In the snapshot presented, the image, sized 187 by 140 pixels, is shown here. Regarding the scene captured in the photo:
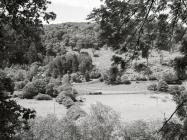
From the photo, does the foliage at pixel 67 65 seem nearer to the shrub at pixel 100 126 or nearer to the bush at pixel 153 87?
the bush at pixel 153 87

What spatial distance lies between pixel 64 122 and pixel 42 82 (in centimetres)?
6312

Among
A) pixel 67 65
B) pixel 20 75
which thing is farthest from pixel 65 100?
pixel 67 65

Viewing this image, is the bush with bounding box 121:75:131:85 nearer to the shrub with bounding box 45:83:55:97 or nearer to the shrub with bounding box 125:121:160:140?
the shrub with bounding box 45:83:55:97

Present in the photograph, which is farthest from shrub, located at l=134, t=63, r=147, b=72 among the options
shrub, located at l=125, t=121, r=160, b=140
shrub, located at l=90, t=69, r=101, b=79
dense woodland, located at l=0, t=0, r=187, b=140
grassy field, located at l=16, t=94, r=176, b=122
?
shrub, located at l=90, t=69, r=101, b=79

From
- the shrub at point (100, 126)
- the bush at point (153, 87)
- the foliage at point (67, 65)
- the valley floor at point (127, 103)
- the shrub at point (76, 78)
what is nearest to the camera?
the shrub at point (100, 126)

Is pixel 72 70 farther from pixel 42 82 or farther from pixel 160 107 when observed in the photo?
pixel 160 107

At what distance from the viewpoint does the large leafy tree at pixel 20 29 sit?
663 centimetres

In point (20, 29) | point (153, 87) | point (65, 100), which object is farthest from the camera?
point (153, 87)

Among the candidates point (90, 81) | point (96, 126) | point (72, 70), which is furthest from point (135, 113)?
point (72, 70)

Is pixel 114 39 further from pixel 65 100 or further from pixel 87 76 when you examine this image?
pixel 87 76

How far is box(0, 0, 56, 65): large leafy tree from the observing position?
6.63 meters

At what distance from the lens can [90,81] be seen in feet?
351

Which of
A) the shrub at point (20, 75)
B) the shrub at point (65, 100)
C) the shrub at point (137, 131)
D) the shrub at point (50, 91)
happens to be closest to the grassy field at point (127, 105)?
the shrub at point (65, 100)

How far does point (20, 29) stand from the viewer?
22.8ft
